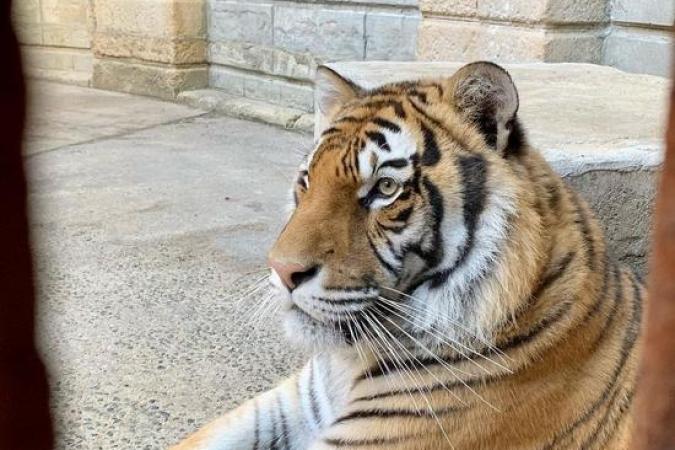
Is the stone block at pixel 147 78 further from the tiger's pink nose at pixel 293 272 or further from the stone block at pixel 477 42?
the tiger's pink nose at pixel 293 272

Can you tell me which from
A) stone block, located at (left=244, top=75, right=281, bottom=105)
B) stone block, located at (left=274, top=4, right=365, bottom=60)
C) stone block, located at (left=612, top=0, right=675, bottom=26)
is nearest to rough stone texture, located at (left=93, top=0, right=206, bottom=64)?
stone block, located at (left=244, top=75, right=281, bottom=105)

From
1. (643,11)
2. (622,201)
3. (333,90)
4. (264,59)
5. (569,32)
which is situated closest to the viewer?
(333,90)

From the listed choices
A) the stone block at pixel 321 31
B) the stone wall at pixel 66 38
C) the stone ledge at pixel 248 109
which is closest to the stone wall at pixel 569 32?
the stone block at pixel 321 31

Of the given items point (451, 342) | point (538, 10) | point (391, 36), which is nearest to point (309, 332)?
point (451, 342)

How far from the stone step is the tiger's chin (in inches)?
24.0

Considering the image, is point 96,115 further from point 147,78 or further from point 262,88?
point 262,88

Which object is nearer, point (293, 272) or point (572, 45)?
point (293, 272)

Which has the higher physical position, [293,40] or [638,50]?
[638,50]

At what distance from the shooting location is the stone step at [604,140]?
272 cm

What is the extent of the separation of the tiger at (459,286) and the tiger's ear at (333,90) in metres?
0.25

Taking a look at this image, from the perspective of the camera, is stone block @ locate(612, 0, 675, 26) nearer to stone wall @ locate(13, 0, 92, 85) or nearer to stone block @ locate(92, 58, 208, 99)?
stone block @ locate(92, 58, 208, 99)

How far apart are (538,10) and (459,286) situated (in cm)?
340

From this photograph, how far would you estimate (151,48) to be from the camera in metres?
8.53

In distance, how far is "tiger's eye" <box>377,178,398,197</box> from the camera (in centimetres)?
184
